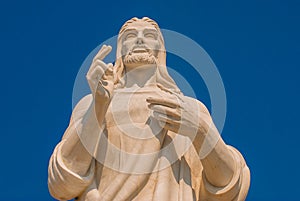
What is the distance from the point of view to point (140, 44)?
37.2 feet

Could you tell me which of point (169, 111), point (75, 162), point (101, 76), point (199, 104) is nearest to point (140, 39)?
point (199, 104)

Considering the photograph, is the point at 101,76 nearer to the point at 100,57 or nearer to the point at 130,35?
the point at 100,57

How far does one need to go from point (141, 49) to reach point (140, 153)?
1.90m

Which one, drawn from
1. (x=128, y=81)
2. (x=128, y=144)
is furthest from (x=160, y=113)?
(x=128, y=81)

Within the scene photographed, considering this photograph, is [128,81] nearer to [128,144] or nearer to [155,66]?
[155,66]

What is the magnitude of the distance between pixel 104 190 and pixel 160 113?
4.39ft

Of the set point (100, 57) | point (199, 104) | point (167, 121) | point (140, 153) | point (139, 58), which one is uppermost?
point (139, 58)

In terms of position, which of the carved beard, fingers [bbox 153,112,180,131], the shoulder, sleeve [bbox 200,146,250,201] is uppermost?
the carved beard

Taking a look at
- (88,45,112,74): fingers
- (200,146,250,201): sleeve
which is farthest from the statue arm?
(200,146,250,201): sleeve

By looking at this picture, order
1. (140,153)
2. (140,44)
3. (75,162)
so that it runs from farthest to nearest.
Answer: (140,44)
(140,153)
(75,162)

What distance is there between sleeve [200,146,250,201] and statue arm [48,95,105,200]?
165 centimetres

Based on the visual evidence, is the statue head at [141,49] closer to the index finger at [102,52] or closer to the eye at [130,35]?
the eye at [130,35]

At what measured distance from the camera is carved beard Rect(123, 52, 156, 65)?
11223 millimetres

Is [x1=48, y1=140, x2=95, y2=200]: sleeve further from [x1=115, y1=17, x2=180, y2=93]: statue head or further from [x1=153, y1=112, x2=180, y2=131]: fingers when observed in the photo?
[x1=115, y1=17, x2=180, y2=93]: statue head
